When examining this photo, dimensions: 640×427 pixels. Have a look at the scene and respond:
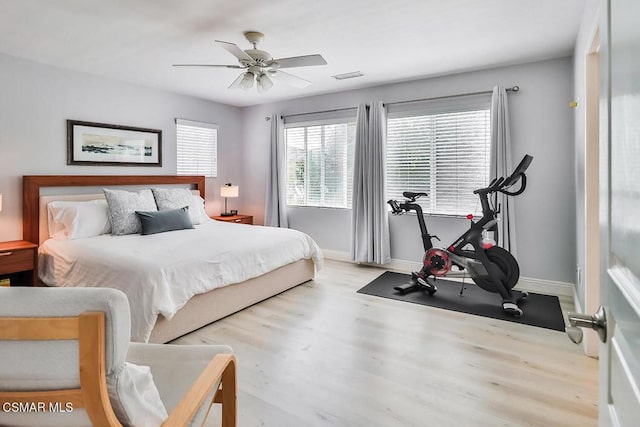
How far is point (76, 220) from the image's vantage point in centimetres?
382

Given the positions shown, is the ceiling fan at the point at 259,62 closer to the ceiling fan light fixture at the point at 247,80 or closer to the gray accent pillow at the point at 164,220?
the ceiling fan light fixture at the point at 247,80

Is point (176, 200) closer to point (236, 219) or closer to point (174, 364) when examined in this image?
point (236, 219)

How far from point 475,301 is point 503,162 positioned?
159 cm

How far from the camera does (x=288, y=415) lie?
6.27ft

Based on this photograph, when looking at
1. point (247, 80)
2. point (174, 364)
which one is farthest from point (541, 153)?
point (174, 364)

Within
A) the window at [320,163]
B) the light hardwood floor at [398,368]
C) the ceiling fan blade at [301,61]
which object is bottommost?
the light hardwood floor at [398,368]

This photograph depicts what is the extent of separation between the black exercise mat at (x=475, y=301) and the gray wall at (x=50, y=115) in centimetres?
365

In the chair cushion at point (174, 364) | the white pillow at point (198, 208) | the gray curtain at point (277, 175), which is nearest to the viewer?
the chair cushion at point (174, 364)

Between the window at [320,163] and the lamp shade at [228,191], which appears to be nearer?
the window at [320,163]

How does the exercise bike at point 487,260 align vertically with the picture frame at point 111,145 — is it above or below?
below

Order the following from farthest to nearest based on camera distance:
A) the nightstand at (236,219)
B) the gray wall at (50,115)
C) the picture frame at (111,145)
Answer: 1. the nightstand at (236,219)
2. the picture frame at (111,145)
3. the gray wall at (50,115)

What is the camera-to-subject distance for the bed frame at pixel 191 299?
2871mm

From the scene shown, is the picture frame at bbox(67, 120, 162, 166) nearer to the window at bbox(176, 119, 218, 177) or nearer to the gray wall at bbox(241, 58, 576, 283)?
the window at bbox(176, 119, 218, 177)

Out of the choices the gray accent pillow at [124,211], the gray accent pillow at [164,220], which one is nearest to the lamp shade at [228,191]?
the gray accent pillow at [164,220]
